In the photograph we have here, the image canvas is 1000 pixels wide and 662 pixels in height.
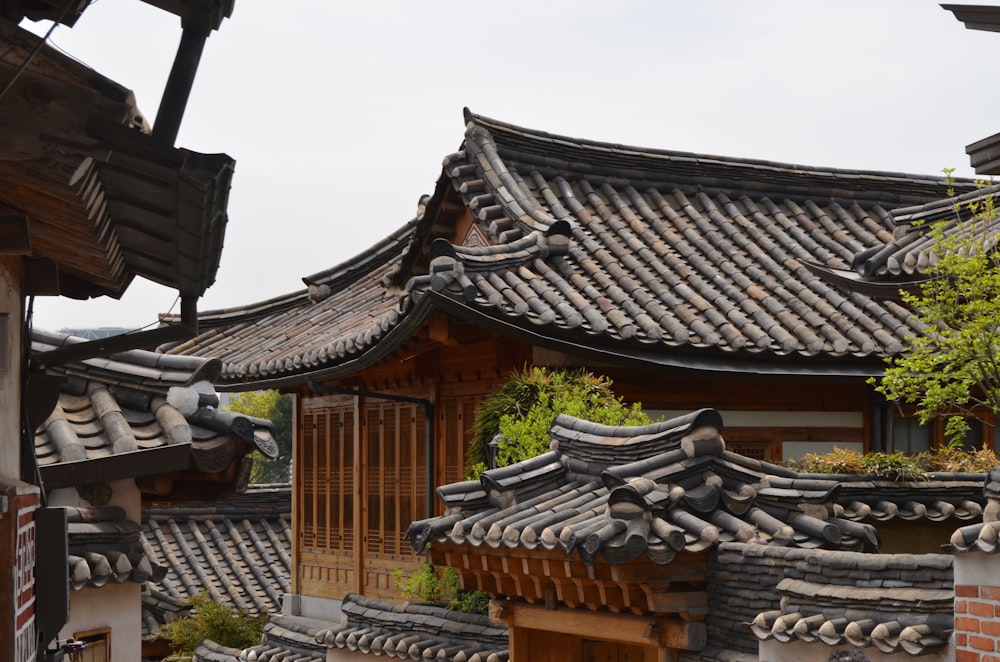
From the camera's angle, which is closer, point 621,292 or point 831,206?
point 621,292

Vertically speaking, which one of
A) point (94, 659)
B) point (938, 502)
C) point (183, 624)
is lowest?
point (183, 624)

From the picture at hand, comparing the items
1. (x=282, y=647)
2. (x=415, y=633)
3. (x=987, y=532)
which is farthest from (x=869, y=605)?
(x=282, y=647)

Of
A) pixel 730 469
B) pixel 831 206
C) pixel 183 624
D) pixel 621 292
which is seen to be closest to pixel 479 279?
pixel 621 292

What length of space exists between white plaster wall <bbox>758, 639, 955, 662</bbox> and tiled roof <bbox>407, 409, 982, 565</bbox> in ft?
3.46

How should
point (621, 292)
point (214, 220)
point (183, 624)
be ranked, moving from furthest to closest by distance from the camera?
point (183, 624), point (621, 292), point (214, 220)

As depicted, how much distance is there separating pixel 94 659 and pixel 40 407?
230 centimetres

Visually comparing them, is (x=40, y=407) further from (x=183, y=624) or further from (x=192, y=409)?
(x=183, y=624)

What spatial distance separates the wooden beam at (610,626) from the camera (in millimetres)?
8844

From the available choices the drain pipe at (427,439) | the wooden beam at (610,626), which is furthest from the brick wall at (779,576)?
the drain pipe at (427,439)

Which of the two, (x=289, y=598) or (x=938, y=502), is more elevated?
(x=938, y=502)

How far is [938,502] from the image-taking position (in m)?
11.9

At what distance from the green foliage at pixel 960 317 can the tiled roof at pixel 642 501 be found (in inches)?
81.0

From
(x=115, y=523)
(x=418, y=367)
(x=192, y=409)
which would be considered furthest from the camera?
(x=418, y=367)

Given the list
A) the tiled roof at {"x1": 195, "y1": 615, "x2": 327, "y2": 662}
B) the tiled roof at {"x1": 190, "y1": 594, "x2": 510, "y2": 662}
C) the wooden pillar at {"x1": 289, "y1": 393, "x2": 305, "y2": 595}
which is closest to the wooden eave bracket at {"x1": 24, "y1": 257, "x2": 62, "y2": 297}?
the tiled roof at {"x1": 190, "y1": 594, "x2": 510, "y2": 662}
